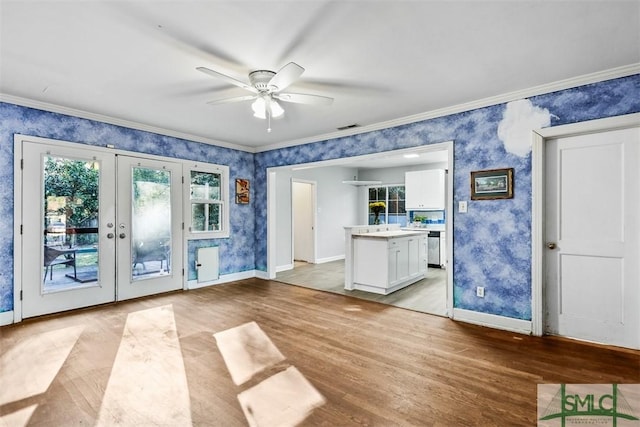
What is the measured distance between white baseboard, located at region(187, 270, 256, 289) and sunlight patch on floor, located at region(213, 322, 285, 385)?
2.14m

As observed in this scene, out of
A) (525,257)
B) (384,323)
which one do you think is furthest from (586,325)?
(384,323)

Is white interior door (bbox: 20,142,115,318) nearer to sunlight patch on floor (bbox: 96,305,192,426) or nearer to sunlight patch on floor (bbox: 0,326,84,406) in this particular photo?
sunlight patch on floor (bbox: 0,326,84,406)

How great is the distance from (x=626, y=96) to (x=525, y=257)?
170cm

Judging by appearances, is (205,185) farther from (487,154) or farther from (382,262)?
(487,154)

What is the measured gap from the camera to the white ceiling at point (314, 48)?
201 centimetres

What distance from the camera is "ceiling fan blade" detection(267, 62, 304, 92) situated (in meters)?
2.29

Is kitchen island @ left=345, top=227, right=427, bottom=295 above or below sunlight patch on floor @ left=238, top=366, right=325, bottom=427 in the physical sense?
above

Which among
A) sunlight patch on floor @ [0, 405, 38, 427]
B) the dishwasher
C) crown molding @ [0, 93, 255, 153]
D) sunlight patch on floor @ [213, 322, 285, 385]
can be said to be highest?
crown molding @ [0, 93, 255, 153]

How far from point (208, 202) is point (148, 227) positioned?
107 centimetres

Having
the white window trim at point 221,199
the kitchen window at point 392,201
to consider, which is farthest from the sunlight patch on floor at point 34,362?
the kitchen window at point 392,201

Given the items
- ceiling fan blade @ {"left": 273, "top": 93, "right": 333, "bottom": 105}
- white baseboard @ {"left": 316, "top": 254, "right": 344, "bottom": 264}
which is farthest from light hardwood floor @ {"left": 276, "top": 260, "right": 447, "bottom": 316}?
ceiling fan blade @ {"left": 273, "top": 93, "right": 333, "bottom": 105}

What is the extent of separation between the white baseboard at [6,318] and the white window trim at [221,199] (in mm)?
2218

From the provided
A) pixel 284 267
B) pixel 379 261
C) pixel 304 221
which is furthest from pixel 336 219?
pixel 379 261

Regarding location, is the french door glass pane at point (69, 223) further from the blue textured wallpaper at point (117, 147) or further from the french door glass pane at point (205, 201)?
the french door glass pane at point (205, 201)
